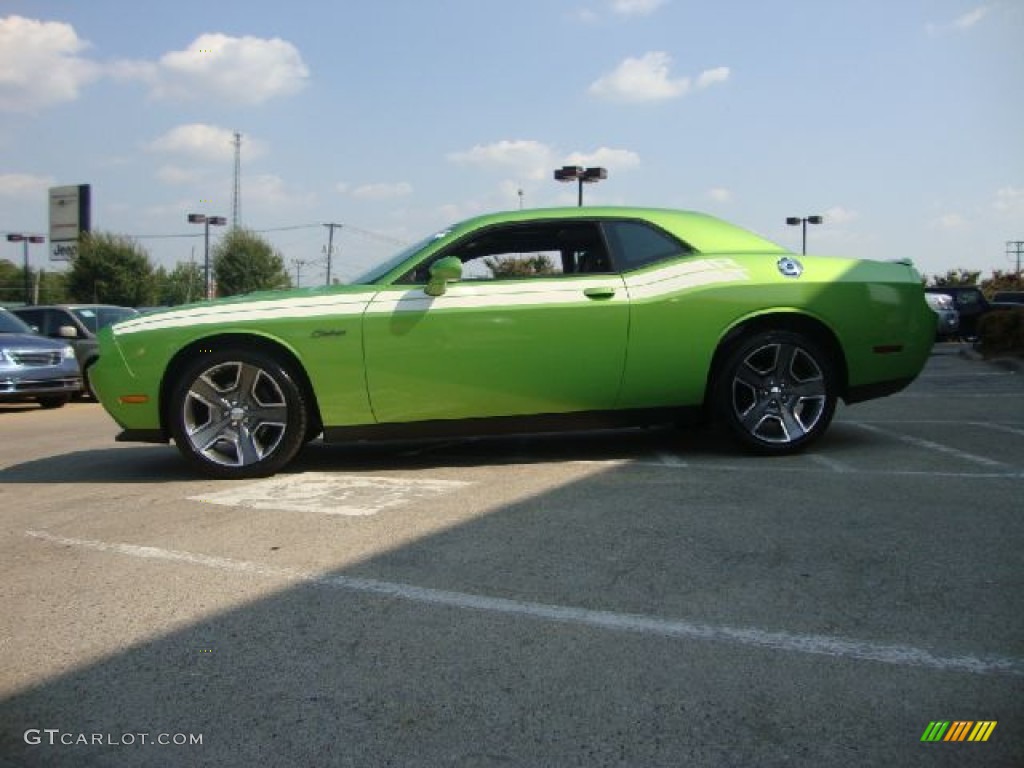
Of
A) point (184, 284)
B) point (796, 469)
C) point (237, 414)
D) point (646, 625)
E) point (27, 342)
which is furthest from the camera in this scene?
point (184, 284)

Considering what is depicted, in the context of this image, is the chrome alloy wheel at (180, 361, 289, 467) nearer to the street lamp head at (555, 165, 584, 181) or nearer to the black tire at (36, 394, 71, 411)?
the black tire at (36, 394, 71, 411)

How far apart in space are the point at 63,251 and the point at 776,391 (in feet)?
176

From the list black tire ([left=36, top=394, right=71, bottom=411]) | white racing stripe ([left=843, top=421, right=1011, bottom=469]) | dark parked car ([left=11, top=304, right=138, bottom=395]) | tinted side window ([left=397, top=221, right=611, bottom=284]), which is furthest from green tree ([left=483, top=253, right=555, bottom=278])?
dark parked car ([left=11, top=304, right=138, bottom=395])

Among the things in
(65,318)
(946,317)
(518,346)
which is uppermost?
(946,317)

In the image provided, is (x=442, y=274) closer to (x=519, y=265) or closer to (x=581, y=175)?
(x=519, y=265)

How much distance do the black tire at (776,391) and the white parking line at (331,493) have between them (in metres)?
1.77

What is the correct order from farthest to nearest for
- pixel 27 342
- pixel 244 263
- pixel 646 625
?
pixel 244 263, pixel 27 342, pixel 646 625

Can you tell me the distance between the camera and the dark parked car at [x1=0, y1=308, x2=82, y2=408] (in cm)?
1148

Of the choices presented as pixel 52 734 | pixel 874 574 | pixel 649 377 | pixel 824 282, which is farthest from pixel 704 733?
pixel 824 282

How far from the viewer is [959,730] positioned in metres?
2.07

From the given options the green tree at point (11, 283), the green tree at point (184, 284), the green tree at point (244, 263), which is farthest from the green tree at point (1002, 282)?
the green tree at point (11, 283)

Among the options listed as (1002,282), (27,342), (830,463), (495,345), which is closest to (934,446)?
(830,463)

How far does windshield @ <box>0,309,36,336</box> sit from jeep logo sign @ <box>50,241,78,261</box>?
40503mm

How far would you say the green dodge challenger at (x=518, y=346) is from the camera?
5.07m
